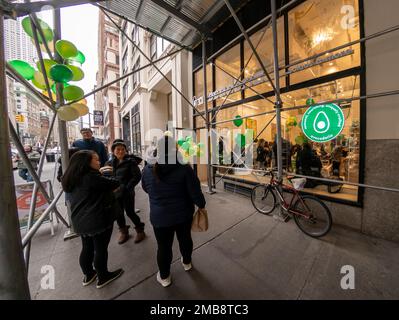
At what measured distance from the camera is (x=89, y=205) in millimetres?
1990

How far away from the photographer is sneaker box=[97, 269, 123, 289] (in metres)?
2.23

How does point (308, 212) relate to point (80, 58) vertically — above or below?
below

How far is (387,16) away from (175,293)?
17.7ft

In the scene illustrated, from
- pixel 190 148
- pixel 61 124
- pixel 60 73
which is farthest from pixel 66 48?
pixel 190 148

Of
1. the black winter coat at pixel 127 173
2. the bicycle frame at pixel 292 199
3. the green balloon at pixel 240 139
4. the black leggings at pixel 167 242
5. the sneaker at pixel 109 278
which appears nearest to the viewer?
the black leggings at pixel 167 242

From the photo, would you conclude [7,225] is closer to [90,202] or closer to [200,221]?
[90,202]

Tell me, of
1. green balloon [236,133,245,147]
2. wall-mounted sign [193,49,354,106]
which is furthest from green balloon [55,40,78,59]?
green balloon [236,133,245,147]

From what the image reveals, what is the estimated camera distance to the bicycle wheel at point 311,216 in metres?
3.27

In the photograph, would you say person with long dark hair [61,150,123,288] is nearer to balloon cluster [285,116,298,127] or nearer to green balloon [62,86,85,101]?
green balloon [62,86,85,101]

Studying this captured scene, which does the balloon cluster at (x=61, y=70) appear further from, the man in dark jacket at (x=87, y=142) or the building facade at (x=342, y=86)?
the building facade at (x=342, y=86)

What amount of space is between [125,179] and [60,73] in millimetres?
1879

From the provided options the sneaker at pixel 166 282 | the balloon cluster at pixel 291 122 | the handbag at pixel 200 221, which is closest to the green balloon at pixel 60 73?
the handbag at pixel 200 221

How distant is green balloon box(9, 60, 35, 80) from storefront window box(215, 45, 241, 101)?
5052 millimetres

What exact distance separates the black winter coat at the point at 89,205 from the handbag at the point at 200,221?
1.12 metres
